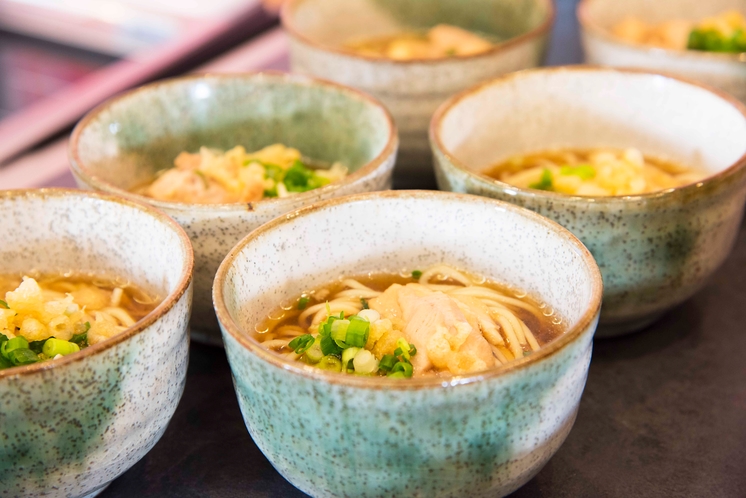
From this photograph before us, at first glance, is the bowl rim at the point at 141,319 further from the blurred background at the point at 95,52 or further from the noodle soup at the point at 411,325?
the blurred background at the point at 95,52

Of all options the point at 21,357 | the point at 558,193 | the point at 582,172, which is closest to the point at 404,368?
the point at 558,193

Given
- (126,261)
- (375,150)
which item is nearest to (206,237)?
(126,261)

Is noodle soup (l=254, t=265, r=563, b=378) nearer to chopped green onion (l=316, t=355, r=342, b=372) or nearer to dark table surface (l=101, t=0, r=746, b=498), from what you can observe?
chopped green onion (l=316, t=355, r=342, b=372)

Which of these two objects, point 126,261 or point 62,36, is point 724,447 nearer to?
point 126,261

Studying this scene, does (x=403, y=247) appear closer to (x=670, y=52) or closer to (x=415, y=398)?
(x=415, y=398)

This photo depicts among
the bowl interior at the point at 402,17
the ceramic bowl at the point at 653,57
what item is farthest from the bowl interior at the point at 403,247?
the bowl interior at the point at 402,17

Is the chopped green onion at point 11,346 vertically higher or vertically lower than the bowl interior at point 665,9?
lower

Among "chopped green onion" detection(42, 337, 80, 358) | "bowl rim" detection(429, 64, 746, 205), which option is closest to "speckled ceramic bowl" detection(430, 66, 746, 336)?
"bowl rim" detection(429, 64, 746, 205)
